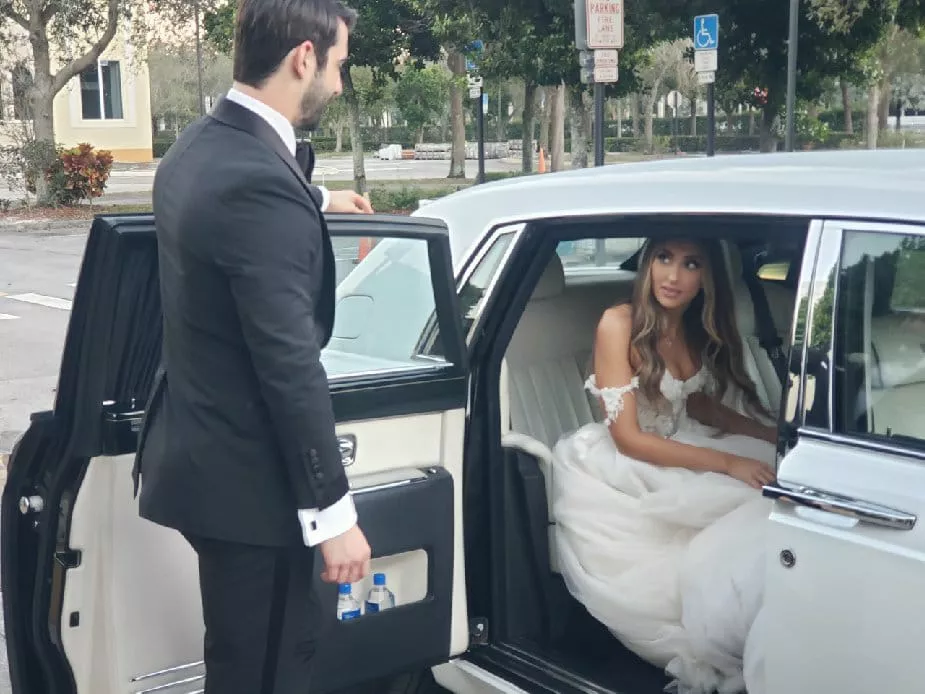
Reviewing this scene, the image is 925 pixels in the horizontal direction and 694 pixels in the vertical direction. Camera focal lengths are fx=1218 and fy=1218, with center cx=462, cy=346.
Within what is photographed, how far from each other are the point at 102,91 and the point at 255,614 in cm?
5063

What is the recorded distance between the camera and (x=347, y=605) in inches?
115

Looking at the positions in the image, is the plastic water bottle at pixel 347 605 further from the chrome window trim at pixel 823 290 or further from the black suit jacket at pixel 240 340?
the chrome window trim at pixel 823 290

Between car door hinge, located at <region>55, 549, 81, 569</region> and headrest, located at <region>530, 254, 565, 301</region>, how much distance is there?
5.97 feet

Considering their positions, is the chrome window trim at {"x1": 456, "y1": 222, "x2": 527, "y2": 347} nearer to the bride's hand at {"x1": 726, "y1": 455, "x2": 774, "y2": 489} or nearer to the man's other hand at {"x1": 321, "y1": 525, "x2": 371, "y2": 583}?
the bride's hand at {"x1": 726, "y1": 455, "x2": 774, "y2": 489}

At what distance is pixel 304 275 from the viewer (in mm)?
2221

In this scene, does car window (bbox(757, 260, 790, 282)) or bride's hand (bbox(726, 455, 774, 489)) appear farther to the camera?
car window (bbox(757, 260, 790, 282))

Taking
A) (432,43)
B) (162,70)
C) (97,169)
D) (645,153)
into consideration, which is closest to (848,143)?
(645,153)

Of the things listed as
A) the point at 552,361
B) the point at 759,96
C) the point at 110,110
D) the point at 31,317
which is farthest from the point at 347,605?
the point at 110,110

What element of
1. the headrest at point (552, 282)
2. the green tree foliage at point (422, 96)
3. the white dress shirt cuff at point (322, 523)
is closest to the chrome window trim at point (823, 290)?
the white dress shirt cuff at point (322, 523)

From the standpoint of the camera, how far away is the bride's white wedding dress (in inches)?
122

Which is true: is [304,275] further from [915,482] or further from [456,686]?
[456,686]

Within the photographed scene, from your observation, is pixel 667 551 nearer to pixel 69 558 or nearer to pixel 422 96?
pixel 69 558

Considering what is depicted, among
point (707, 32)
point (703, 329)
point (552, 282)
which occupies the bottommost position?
point (703, 329)

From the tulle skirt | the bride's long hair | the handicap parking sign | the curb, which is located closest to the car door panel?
the tulle skirt
